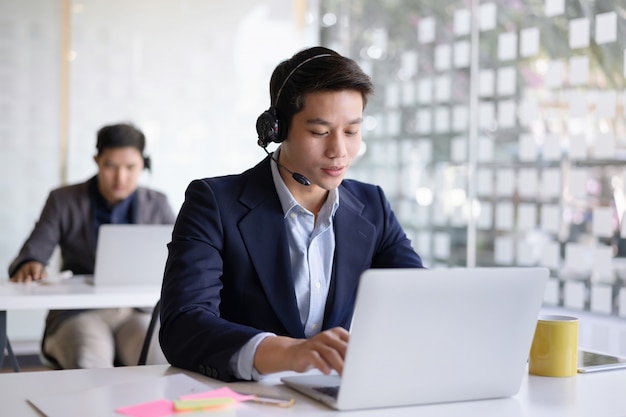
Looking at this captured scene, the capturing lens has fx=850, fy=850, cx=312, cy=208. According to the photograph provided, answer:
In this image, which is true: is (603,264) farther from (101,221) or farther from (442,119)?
(101,221)

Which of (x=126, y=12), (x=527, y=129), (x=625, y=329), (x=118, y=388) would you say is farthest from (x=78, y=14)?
(x=118, y=388)

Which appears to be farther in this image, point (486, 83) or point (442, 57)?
point (442, 57)

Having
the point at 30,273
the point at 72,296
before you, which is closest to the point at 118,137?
the point at 30,273

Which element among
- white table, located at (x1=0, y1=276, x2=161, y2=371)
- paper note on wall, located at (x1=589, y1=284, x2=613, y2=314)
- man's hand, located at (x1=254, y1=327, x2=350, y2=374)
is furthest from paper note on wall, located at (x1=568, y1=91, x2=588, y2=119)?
man's hand, located at (x1=254, y1=327, x2=350, y2=374)

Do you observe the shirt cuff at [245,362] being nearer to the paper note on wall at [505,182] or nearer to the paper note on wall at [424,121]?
the paper note on wall at [505,182]

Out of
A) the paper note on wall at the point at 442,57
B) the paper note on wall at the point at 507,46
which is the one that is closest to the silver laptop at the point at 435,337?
the paper note on wall at the point at 507,46

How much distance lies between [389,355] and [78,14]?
452 centimetres

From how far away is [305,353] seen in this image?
4.63 ft

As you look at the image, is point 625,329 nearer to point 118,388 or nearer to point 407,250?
point 407,250

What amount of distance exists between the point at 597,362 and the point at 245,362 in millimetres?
773

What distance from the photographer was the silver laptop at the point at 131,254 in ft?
10.0

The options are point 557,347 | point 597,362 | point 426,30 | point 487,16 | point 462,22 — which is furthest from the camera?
point 426,30

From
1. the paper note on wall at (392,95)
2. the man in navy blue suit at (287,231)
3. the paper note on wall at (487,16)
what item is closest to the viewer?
the man in navy blue suit at (287,231)

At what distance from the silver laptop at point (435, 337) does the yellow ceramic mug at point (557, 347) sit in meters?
0.22
